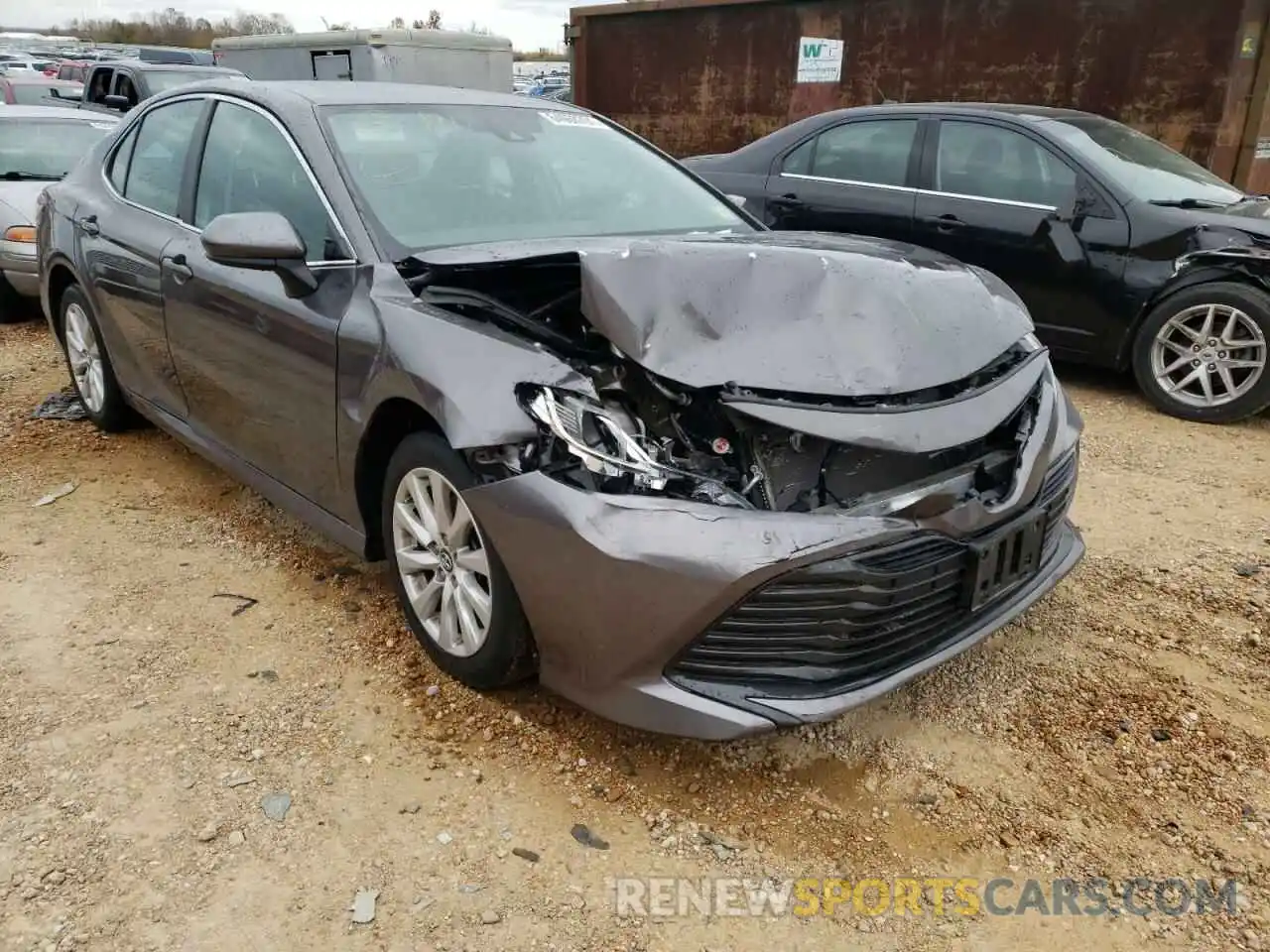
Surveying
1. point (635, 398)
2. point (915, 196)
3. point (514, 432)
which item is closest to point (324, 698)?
point (514, 432)

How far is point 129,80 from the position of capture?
12.0 m

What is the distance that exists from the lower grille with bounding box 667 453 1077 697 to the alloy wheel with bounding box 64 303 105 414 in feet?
12.1

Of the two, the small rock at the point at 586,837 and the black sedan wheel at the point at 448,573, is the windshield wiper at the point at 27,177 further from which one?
the small rock at the point at 586,837

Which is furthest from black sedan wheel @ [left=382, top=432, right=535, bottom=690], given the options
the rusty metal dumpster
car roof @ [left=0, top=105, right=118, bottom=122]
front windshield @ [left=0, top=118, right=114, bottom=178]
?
the rusty metal dumpster

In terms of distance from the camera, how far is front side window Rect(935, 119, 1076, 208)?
5.53m

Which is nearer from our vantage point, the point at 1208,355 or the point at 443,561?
the point at 443,561

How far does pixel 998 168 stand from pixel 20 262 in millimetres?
6595

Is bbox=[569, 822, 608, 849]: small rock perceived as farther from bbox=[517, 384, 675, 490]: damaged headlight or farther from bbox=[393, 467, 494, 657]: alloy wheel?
bbox=[517, 384, 675, 490]: damaged headlight

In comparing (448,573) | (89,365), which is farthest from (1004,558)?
(89,365)

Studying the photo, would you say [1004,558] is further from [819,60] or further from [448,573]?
[819,60]

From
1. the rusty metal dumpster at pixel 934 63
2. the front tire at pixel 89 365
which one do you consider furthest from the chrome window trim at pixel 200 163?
the rusty metal dumpster at pixel 934 63

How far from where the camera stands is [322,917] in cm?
203

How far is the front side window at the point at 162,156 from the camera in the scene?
3.79m

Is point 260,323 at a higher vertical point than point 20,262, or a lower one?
higher
